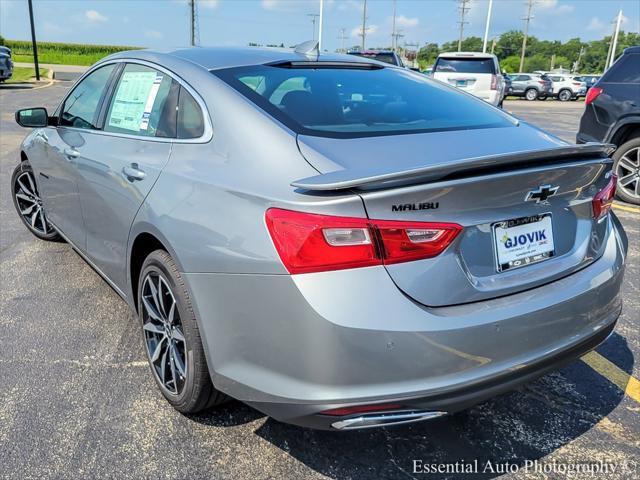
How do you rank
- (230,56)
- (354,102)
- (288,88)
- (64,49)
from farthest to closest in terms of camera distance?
(64,49), (230,56), (354,102), (288,88)

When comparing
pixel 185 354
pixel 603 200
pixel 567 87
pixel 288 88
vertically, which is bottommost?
pixel 567 87

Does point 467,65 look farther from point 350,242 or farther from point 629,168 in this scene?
point 350,242

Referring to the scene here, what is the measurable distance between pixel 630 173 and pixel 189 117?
5.87 m

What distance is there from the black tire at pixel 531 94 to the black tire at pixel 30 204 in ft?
113

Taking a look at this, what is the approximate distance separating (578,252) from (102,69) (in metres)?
2.96

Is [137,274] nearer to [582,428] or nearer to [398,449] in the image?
[398,449]

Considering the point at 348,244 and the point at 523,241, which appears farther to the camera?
the point at 523,241

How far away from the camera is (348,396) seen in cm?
178

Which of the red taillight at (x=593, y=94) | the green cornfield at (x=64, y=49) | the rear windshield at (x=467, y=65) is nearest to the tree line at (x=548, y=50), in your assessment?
the green cornfield at (x=64, y=49)

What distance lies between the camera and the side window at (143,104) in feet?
8.66

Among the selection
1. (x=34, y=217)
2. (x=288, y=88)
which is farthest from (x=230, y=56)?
(x=34, y=217)

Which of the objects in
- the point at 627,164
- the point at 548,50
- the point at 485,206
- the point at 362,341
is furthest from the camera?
the point at 548,50

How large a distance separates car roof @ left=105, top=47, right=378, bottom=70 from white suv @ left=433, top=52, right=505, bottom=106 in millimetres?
11950

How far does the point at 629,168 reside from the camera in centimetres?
653
